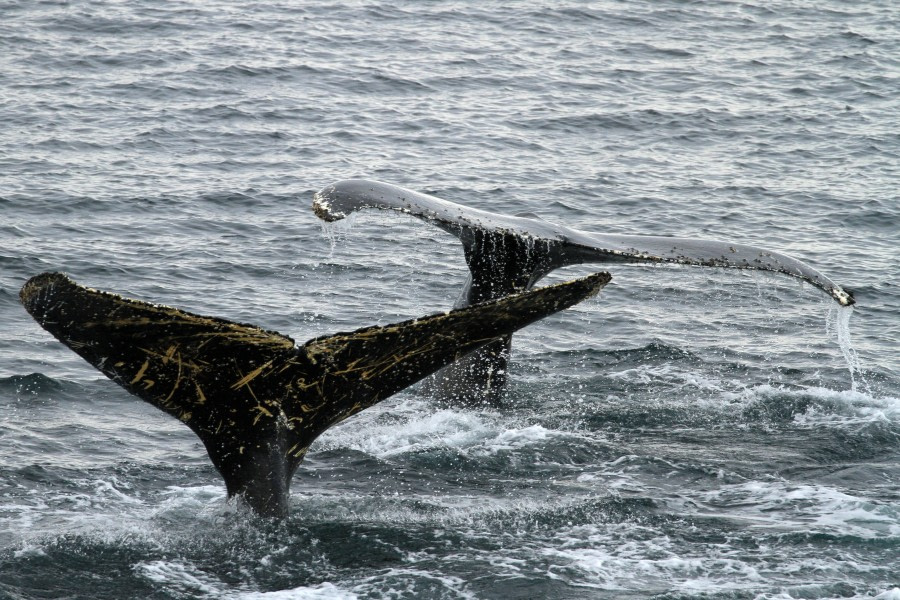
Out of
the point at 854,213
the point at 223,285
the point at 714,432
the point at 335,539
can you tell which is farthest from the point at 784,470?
the point at 854,213

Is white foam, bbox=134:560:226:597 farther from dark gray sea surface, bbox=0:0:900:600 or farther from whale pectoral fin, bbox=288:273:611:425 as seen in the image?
whale pectoral fin, bbox=288:273:611:425

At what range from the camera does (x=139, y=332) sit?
6461mm

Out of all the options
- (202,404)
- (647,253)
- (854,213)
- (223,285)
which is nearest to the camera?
(202,404)

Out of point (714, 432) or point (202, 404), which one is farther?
point (714, 432)

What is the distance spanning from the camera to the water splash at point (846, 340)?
10.6 meters

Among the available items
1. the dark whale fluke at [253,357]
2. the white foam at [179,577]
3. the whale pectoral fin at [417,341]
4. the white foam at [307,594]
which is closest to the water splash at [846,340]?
the whale pectoral fin at [417,341]

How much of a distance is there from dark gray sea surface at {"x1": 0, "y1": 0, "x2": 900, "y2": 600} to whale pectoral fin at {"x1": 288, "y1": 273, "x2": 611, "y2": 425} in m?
1.38

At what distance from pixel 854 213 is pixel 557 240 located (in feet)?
37.0

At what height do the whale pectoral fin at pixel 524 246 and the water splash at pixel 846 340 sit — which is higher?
the whale pectoral fin at pixel 524 246

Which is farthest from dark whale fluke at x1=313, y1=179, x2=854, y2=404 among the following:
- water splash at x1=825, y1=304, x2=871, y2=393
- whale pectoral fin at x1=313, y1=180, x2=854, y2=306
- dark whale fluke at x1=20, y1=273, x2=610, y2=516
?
dark whale fluke at x1=20, y1=273, x2=610, y2=516

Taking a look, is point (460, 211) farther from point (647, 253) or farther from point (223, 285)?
point (223, 285)

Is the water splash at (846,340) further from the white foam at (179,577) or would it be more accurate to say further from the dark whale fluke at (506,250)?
the white foam at (179,577)

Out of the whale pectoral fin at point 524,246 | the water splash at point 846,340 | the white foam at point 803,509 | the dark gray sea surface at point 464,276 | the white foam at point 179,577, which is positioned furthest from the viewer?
the water splash at point 846,340

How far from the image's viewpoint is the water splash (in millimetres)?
10578
